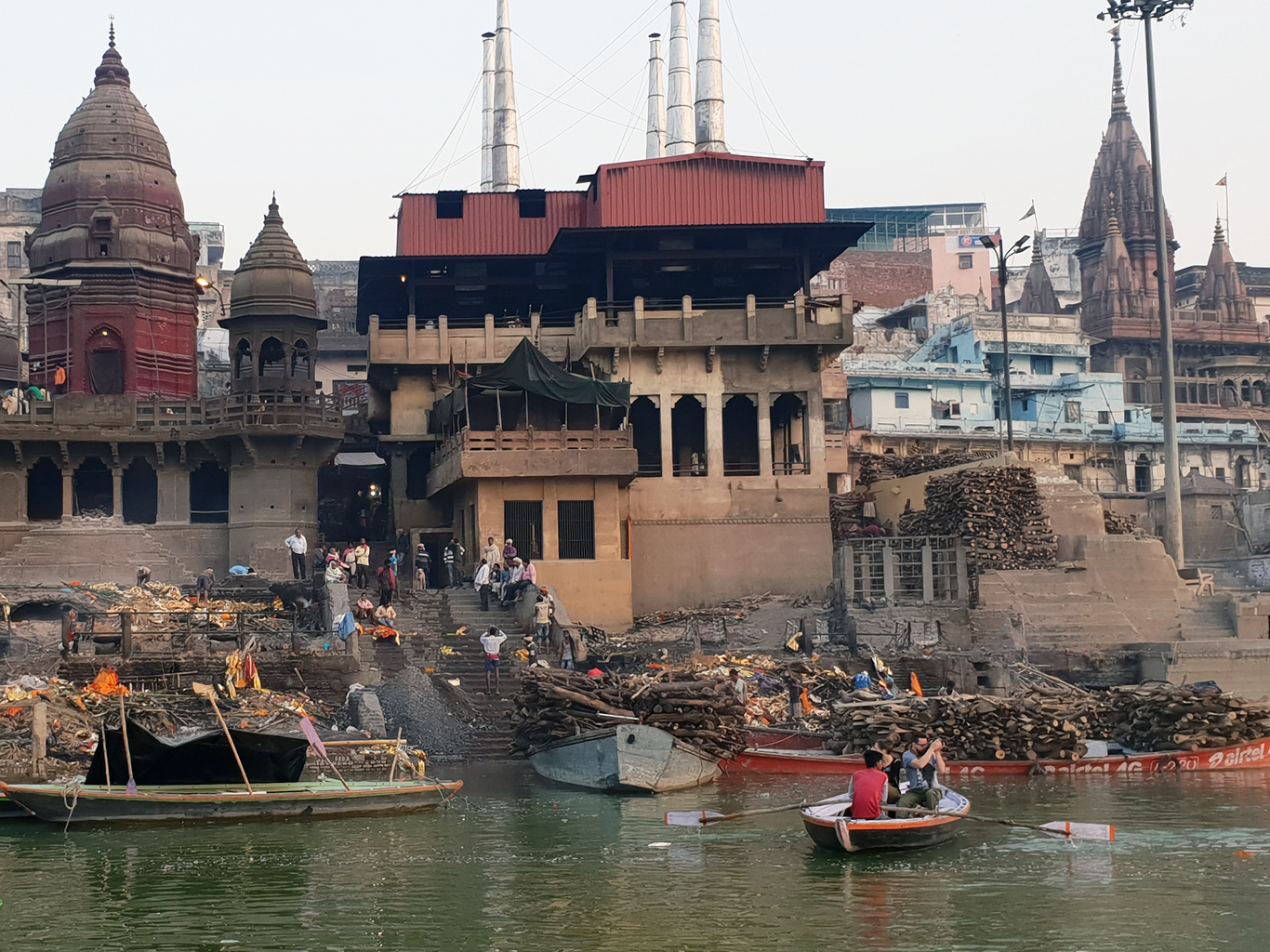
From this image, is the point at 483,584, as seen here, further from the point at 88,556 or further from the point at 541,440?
the point at 88,556

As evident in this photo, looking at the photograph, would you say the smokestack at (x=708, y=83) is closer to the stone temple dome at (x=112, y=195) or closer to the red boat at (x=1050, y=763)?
the stone temple dome at (x=112, y=195)

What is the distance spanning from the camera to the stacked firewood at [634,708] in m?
26.3

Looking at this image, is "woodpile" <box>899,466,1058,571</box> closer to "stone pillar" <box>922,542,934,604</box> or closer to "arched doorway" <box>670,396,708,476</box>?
"stone pillar" <box>922,542,934,604</box>

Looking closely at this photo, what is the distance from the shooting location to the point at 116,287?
50.2 meters

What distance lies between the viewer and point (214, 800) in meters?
22.0

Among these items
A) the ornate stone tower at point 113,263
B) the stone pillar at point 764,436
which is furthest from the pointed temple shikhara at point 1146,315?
the ornate stone tower at point 113,263

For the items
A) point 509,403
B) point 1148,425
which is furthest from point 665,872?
point 1148,425

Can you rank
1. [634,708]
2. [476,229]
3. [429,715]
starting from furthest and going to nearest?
[476,229] → [429,715] → [634,708]

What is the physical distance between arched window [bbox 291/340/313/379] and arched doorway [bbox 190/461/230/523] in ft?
12.1

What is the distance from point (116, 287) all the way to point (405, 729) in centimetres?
2724

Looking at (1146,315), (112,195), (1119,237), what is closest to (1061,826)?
(112,195)

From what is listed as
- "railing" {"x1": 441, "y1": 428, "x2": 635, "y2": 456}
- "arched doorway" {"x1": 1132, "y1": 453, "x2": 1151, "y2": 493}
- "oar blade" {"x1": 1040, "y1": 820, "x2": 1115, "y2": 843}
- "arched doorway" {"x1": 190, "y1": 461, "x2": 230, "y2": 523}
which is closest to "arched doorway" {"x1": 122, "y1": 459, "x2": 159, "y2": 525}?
"arched doorway" {"x1": 190, "y1": 461, "x2": 230, "y2": 523}

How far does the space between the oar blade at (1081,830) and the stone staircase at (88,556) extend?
95.6 feet

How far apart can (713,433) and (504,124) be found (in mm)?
23088
